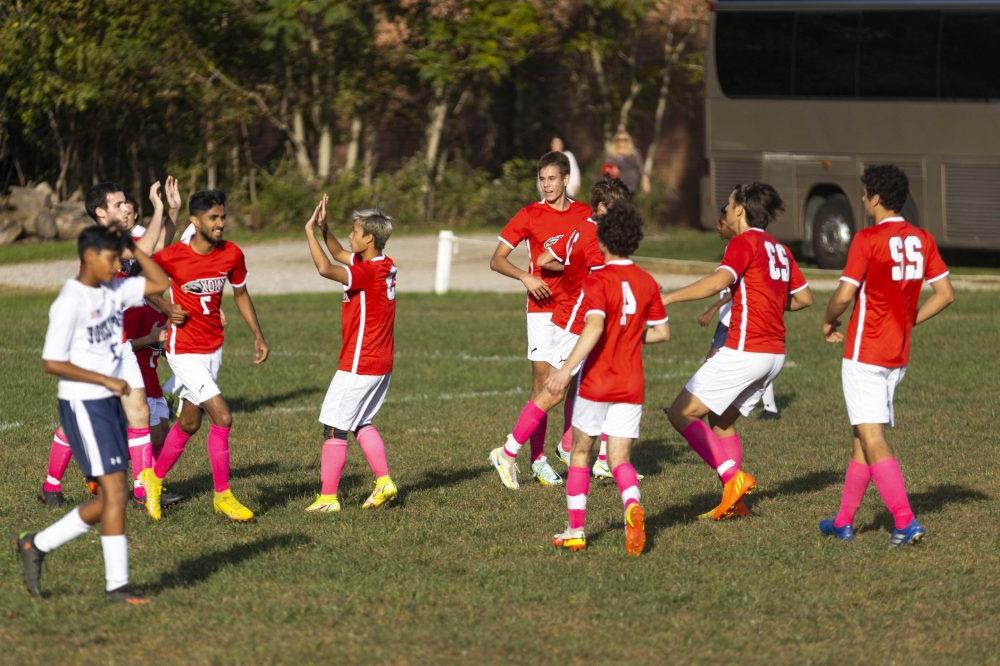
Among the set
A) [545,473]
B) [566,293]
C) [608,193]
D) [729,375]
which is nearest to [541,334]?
[566,293]

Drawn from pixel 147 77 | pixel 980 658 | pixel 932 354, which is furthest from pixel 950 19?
pixel 980 658

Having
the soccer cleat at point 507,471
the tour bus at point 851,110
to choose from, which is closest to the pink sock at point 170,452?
the soccer cleat at point 507,471

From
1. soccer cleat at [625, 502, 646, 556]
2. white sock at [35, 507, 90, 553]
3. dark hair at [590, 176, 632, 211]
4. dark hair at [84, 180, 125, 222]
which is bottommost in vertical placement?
soccer cleat at [625, 502, 646, 556]

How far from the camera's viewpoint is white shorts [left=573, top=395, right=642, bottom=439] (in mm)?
8734

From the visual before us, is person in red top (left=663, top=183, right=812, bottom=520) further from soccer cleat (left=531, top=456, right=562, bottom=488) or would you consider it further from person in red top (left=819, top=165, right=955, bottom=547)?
soccer cleat (left=531, top=456, right=562, bottom=488)

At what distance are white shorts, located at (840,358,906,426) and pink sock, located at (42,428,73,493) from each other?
446 cm

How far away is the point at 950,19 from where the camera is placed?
24.4 meters

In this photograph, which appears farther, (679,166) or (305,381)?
(679,166)

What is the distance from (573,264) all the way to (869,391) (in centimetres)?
263

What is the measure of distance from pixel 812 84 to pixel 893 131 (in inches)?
65.6

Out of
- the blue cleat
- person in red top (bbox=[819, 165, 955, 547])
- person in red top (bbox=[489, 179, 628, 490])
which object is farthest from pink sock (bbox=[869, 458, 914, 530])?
person in red top (bbox=[489, 179, 628, 490])

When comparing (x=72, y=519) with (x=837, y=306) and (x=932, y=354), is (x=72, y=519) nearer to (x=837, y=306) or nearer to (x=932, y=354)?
(x=837, y=306)

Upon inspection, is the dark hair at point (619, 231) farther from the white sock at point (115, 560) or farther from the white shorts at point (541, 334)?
the white sock at point (115, 560)

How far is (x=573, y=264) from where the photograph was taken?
10906 mm
